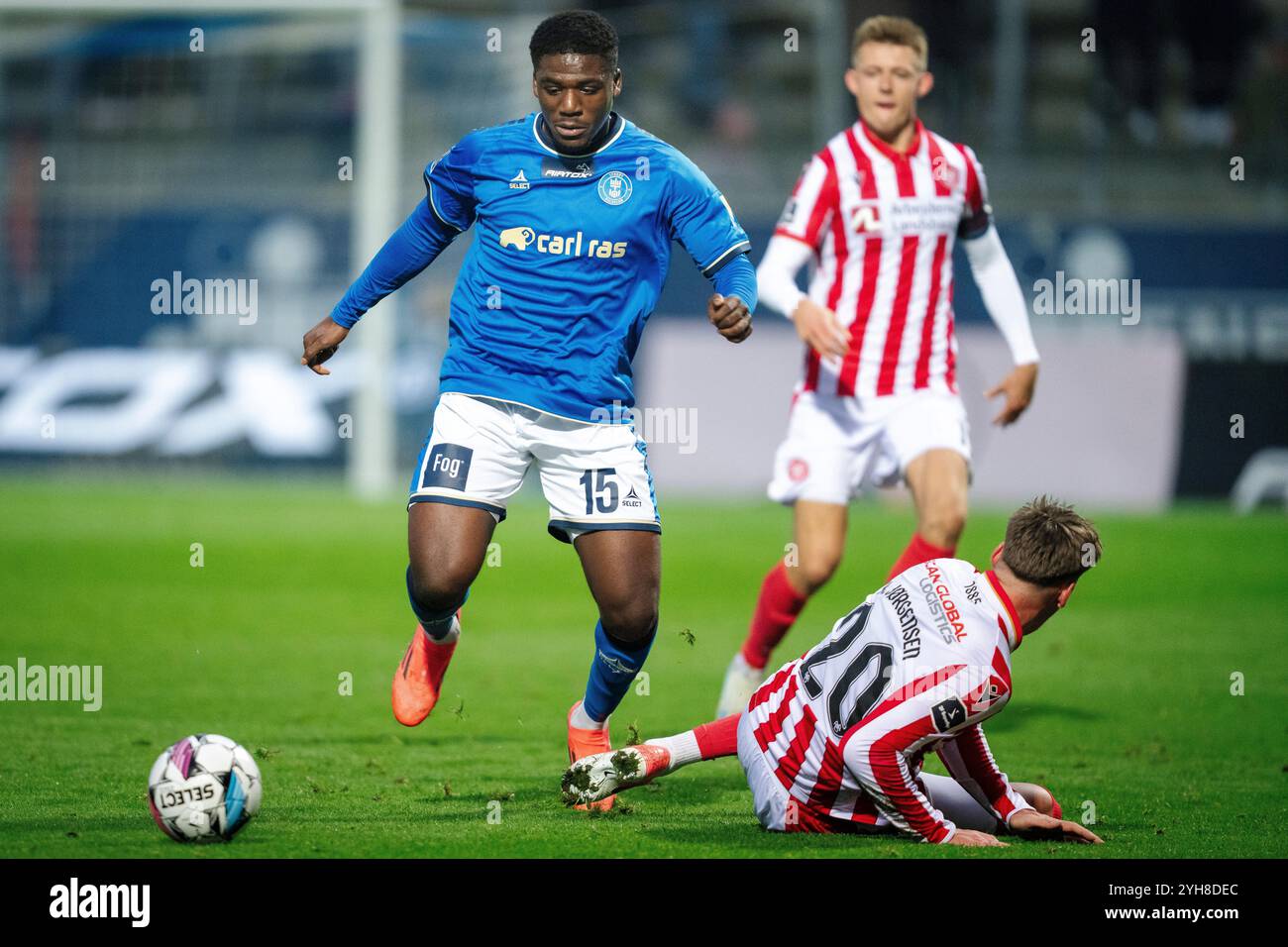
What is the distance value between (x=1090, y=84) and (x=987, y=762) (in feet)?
57.1

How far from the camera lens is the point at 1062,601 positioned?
16.1 ft

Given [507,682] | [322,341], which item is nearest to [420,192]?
[507,682]

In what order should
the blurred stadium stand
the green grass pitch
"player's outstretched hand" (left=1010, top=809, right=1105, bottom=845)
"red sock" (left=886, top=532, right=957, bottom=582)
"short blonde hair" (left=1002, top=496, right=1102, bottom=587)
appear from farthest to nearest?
1. the blurred stadium stand
2. "red sock" (left=886, top=532, right=957, bottom=582)
3. the green grass pitch
4. "player's outstretched hand" (left=1010, top=809, right=1105, bottom=845)
5. "short blonde hair" (left=1002, top=496, right=1102, bottom=587)

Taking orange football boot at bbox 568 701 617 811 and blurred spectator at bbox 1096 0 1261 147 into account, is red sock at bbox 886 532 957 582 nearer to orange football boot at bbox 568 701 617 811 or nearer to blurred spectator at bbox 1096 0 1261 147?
orange football boot at bbox 568 701 617 811

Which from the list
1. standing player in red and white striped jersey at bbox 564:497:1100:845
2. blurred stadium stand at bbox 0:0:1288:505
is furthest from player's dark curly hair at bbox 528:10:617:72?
blurred stadium stand at bbox 0:0:1288:505

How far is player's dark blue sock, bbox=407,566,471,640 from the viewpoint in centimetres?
588

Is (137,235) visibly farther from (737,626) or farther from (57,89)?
(737,626)

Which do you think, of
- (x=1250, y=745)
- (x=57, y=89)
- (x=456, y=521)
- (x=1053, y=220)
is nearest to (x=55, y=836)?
(x=456, y=521)

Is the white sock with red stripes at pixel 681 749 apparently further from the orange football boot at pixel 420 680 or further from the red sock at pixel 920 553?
the red sock at pixel 920 553

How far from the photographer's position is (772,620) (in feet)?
23.8

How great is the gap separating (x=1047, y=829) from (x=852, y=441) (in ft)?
8.62

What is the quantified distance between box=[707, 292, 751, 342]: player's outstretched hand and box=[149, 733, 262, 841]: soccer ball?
6.25ft

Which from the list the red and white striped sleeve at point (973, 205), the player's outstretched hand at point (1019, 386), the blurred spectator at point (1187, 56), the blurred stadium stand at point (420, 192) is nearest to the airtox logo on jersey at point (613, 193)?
the red and white striped sleeve at point (973, 205)

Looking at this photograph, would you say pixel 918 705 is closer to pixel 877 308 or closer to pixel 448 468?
pixel 448 468
